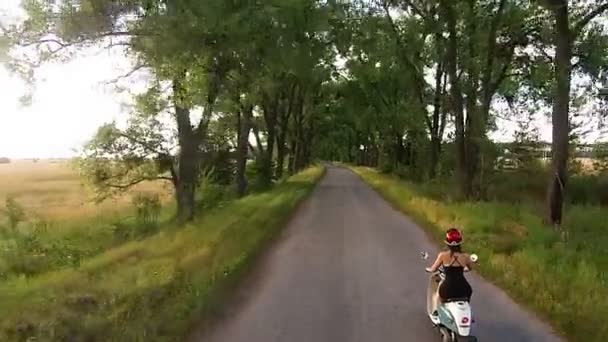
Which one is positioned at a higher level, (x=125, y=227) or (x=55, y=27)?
(x=55, y=27)

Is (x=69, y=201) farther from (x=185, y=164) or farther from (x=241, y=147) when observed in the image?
(x=185, y=164)

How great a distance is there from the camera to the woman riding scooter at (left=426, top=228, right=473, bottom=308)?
6.97 m

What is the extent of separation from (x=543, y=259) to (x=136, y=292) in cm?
711

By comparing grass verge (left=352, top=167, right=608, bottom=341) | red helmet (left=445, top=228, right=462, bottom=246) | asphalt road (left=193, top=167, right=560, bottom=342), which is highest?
red helmet (left=445, top=228, right=462, bottom=246)

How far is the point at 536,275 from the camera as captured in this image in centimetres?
999

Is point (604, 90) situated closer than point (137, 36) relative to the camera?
No

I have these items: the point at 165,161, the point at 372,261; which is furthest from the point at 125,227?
the point at 372,261

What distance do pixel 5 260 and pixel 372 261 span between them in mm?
8422

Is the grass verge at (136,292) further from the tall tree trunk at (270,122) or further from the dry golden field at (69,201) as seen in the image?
the tall tree trunk at (270,122)

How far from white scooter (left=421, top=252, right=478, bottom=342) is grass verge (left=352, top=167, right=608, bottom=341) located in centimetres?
151

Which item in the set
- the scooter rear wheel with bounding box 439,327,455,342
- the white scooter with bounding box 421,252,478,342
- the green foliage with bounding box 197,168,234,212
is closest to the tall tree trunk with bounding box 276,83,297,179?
the green foliage with bounding box 197,168,234,212

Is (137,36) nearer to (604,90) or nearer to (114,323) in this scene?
(114,323)

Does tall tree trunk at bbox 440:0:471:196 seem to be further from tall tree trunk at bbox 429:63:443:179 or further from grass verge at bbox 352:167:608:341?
tall tree trunk at bbox 429:63:443:179

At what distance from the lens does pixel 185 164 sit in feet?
66.7
